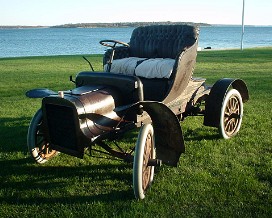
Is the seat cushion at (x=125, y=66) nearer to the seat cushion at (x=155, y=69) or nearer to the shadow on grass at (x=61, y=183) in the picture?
the seat cushion at (x=155, y=69)

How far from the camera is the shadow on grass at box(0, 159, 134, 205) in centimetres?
387

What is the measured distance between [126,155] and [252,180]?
1579 millimetres

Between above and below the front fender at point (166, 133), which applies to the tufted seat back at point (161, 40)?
above

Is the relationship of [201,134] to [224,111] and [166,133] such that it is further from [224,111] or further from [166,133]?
[166,133]

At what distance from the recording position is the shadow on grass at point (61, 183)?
3873 millimetres

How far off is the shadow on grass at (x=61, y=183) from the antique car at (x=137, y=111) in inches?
10.7

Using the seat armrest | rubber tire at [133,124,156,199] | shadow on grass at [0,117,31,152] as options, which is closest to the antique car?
rubber tire at [133,124,156,199]

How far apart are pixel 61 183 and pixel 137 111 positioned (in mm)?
1319

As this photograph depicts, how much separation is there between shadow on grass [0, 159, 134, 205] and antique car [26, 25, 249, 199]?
0.89 feet

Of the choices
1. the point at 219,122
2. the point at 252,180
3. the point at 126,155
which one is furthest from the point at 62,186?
the point at 219,122

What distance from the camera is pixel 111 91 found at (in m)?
4.41

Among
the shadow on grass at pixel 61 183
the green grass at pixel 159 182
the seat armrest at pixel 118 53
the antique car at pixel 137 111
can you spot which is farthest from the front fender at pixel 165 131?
the seat armrest at pixel 118 53

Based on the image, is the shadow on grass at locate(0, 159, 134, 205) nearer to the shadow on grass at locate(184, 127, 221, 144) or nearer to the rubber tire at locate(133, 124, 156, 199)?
the rubber tire at locate(133, 124, 156, 199)

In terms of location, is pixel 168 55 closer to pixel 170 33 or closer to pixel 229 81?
pixel 170 33
